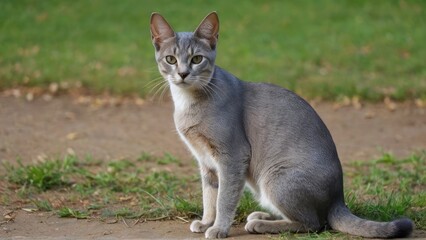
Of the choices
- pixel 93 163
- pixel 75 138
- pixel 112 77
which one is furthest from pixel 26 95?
pixel 93 163

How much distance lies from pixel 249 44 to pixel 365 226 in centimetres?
774

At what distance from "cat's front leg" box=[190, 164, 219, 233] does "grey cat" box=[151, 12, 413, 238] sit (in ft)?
0.10

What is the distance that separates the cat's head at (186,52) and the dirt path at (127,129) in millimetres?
2513

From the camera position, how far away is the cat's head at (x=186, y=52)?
195 inches

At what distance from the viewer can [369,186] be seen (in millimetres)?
6270

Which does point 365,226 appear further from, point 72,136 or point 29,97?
point 29,97

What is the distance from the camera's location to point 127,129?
8.50 m

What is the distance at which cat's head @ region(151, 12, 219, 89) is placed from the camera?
16.2ft

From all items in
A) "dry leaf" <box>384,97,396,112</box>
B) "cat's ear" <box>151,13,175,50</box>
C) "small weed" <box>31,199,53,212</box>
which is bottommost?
"small weed" <box>31,199,53,212</box>

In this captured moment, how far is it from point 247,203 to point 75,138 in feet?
9.96

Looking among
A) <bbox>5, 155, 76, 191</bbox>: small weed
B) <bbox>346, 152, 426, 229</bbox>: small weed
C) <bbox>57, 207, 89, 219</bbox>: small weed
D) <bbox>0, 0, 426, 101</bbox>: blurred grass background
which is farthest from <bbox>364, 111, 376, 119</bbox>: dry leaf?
<bbox>57, 207, 89, 219</bbox>: small weed

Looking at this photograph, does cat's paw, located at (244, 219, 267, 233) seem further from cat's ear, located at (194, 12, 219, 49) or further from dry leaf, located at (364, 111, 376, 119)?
dry leaf, located at (364, 111, 376, 119)

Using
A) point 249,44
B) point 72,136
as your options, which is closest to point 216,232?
point 72,136

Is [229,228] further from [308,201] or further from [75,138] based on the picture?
[75,138]
